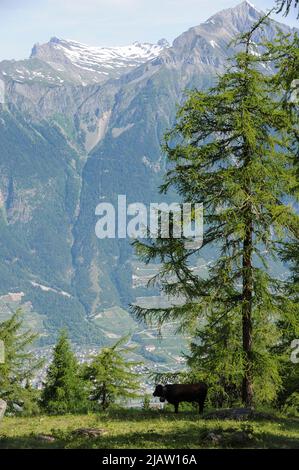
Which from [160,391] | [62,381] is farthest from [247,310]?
[62,381]

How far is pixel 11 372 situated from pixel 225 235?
34030mm

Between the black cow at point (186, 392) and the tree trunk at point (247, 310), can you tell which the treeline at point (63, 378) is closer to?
the black cow at point (186, 392)

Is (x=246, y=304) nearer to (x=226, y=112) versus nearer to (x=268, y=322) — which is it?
(x=268, y=322)

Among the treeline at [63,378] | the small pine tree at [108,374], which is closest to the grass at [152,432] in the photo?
the small pine tree at [108,374]

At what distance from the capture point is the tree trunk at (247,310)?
A: 24.1 meters

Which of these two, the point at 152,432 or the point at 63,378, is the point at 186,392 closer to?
the point at 152,432

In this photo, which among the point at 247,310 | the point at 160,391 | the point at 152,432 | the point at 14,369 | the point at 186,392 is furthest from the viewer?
the point at 14,369

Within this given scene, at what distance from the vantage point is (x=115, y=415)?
26328mm

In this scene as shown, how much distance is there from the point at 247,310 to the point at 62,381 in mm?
32005

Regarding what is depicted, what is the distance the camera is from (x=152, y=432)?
2031 centimetres

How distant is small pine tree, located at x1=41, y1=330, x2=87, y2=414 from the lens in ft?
170

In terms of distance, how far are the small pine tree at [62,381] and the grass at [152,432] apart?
1011 inches

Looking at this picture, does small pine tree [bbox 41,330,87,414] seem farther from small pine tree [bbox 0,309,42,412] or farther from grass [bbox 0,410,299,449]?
grass [bbox 0,410,299,449]
